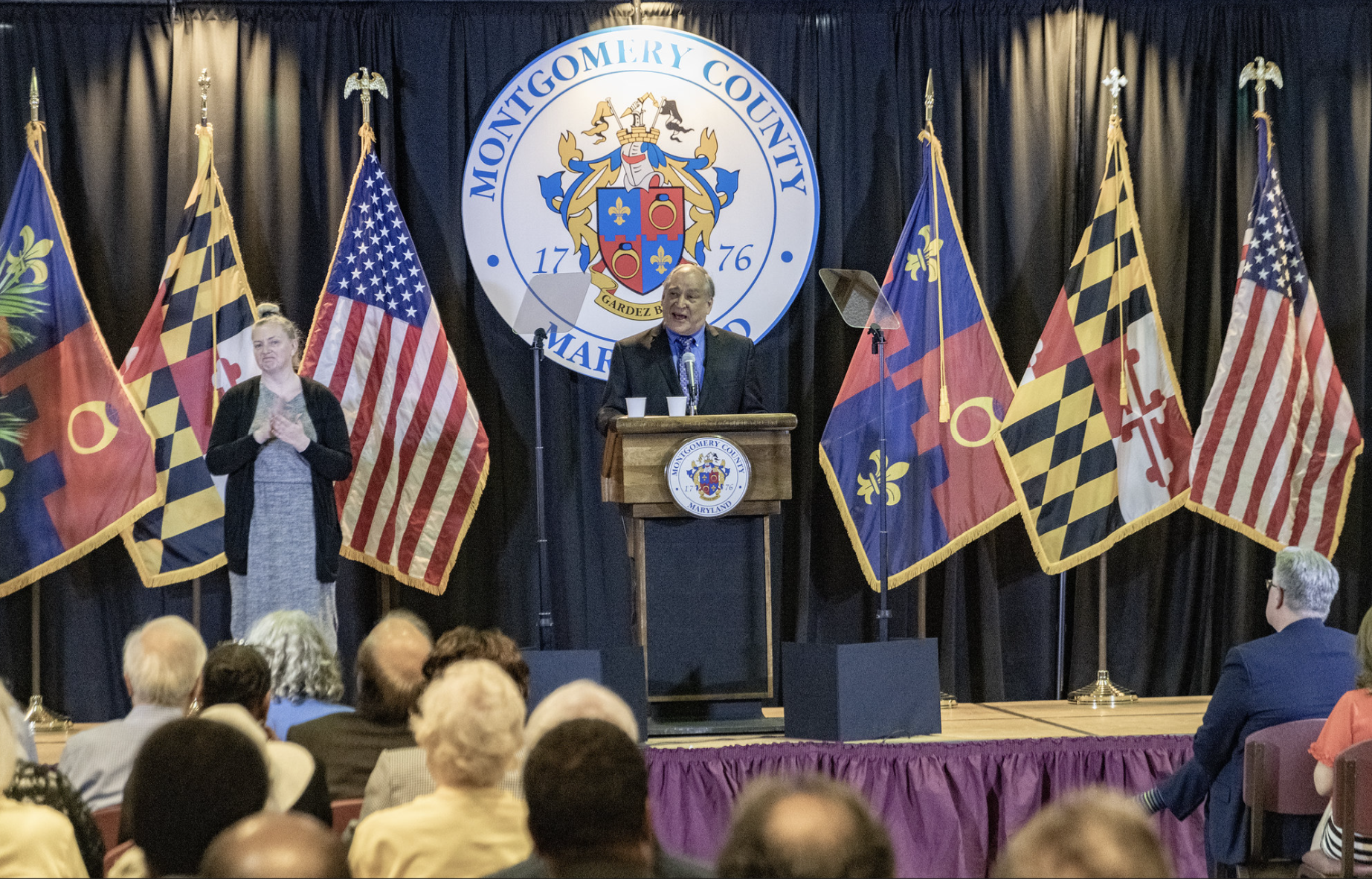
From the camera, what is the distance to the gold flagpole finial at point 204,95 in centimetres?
617

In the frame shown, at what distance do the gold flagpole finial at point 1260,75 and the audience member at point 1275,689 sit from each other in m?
3.47

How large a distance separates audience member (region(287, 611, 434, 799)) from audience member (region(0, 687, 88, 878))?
845mm

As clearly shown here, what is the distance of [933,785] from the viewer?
445 centimetres

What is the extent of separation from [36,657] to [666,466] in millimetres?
3123

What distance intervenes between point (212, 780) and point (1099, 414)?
504 centimetres

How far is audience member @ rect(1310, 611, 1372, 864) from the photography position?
3.08 metres

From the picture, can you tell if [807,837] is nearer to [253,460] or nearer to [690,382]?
[690,382]

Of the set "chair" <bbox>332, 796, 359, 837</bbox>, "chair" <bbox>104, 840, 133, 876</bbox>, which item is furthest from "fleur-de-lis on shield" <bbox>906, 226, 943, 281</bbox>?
"chair" <bbox>104, 840, 133, 876</bbox>

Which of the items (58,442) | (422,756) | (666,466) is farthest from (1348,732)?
(58,442)

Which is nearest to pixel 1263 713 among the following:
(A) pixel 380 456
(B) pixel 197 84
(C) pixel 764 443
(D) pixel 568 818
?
(C) pixel 764 443

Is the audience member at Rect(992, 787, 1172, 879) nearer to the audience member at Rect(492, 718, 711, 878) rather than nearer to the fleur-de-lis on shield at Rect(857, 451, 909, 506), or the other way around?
the audience member at Rect(492, 718, 711, 878)

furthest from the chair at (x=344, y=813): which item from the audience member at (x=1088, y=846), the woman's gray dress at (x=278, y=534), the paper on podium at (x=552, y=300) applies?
the paper on podium at (x=552, y=300)

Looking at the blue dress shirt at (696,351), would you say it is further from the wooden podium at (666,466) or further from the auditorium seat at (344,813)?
the auditorium seat at (344,813)

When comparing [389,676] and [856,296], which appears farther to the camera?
[856,296]
